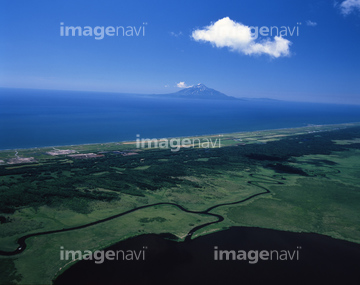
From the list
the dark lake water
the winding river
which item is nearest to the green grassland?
the winding river

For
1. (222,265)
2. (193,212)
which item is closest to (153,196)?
(193,212)

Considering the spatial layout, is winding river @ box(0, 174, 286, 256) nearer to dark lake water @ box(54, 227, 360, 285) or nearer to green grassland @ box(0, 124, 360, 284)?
green grassland @ box(0, 124, 360, 284)

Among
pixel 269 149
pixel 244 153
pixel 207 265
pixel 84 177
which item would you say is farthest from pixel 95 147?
pixel 207 265

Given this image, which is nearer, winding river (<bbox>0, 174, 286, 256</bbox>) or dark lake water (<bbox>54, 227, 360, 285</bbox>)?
dark lake water (<bbox>54, 227, 360, 285</bbox>)

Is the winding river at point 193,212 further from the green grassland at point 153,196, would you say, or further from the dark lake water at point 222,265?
the dark lake water at point 222,265

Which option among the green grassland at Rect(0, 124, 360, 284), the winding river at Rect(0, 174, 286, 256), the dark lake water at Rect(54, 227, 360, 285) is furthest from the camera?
the green grassland at Rect(0, 124, 360, 284)

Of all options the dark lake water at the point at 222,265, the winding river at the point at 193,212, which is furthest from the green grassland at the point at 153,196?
the dark lake water at the point at 222,265
